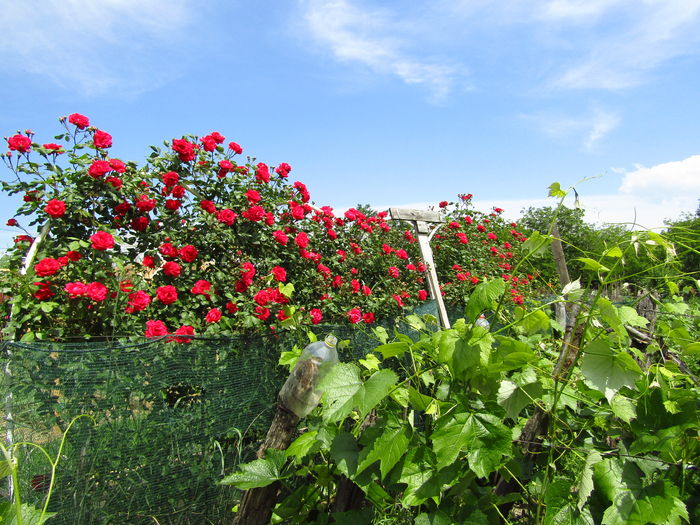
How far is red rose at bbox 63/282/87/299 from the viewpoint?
244cm

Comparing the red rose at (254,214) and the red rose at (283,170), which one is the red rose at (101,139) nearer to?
the red rose at (254,214)

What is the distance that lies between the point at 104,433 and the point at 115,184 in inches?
60.5

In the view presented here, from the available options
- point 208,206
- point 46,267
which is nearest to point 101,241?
point 46,267

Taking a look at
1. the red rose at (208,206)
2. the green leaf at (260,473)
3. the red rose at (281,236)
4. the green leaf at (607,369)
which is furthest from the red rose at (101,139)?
the green leaf at (607,369)

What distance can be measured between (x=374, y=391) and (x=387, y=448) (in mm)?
144

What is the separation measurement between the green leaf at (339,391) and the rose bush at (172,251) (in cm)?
119

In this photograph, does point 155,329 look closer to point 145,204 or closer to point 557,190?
point 145,204

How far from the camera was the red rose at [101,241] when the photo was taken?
2.61 metres

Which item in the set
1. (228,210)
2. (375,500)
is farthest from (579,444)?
(228,210)

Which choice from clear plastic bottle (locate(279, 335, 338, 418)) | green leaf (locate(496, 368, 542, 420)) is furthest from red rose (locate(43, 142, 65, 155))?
green leaf (locate(496, 368, 542, 420))

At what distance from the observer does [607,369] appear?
42.2 inches

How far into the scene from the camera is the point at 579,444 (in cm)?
142

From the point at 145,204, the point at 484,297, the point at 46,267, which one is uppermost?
the point at 145,204

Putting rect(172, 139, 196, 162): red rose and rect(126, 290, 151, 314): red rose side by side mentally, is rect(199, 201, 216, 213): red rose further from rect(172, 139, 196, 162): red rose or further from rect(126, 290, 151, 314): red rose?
rect(126, 290, 151, 314): red rose
